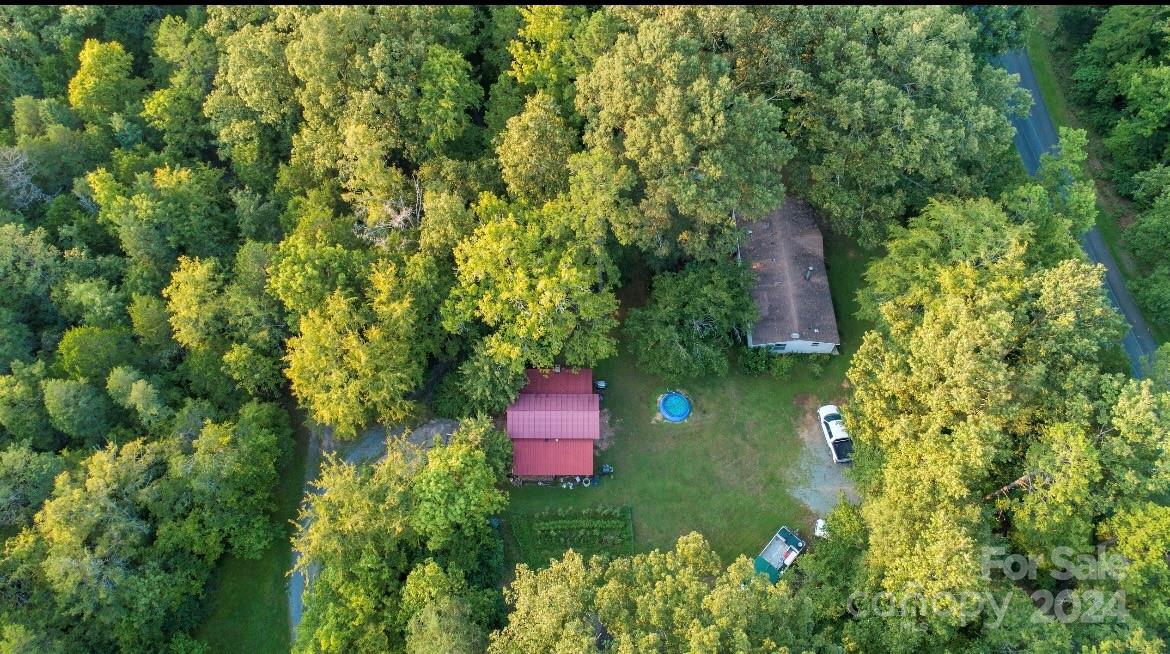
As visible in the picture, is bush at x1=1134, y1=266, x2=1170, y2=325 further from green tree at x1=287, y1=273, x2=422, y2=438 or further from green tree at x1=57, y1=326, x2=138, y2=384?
green tree at x1=57, y1=326, x2=138, y2=384

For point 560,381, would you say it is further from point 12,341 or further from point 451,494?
point 12,341

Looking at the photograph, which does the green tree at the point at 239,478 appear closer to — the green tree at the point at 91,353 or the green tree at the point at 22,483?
the green tree at the point at 91,353

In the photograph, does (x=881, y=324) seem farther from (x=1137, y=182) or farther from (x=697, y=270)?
(x=1137, y=182)

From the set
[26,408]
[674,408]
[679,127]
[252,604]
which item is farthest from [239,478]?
[679,127]

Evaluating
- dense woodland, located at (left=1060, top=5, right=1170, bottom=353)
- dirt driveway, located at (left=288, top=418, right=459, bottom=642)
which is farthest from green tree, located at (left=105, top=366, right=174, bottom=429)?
dense woodland, located at (left=1060, top=5, right=1170, bottom=353)

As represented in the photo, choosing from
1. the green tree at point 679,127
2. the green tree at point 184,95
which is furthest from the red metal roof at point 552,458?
the green tree at point 184,95
